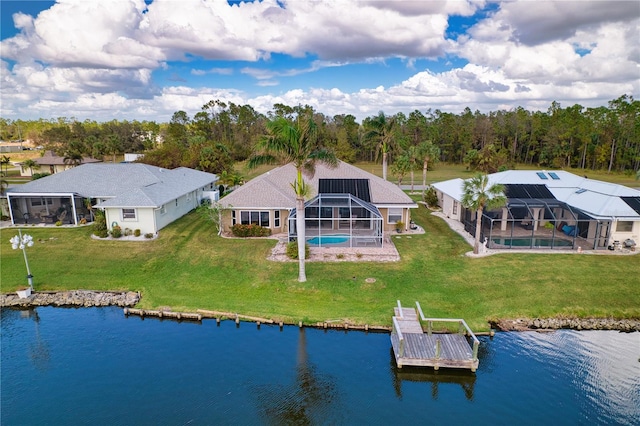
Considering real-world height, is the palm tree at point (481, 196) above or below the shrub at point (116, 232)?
above

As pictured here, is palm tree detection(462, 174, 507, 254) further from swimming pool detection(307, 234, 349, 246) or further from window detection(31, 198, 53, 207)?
window detection(31, 198, 53, 207)

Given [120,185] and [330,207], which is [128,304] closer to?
[330,207]

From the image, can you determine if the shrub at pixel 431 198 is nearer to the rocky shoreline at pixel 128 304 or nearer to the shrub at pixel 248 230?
the shrub at pixel 248 230

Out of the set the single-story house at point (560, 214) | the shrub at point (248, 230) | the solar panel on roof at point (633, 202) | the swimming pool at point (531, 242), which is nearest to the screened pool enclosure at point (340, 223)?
the shrub at point (248, 230)

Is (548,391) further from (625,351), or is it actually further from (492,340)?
(625,351)

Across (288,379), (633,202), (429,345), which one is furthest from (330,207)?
(633,202)

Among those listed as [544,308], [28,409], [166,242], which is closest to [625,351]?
[544,308]
